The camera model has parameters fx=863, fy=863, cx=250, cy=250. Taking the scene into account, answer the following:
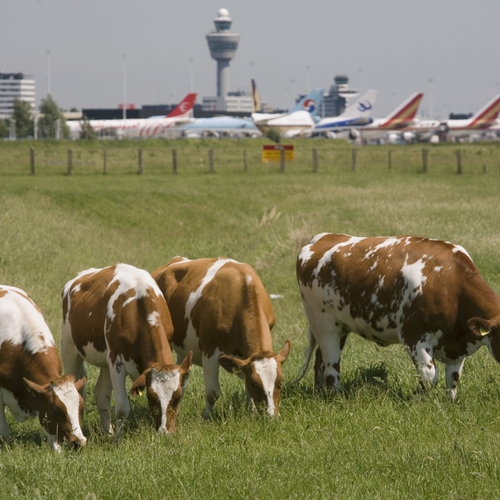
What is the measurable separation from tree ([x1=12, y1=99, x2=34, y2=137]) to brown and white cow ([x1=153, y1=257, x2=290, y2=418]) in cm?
11262

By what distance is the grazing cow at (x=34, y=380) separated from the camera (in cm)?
711

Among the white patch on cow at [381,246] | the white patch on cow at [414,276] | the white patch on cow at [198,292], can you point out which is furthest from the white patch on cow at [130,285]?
the white patch on cow at [414,276]

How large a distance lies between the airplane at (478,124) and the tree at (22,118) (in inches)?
2279

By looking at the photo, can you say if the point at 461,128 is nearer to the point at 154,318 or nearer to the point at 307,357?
the point at 307,357

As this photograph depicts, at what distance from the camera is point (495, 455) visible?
19.7ft

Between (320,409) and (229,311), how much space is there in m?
1.31

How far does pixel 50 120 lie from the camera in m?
121

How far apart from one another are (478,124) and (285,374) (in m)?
119

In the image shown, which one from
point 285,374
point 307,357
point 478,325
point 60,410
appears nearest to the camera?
point 60,410

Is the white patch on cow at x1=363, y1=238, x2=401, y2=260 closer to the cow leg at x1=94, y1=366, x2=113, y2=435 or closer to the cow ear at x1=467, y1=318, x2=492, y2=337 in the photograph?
the cow ear at x1=467, y1=318, x2=492, y2=337

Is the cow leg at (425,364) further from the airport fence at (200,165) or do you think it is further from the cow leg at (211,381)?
the airport fence at (200,165)

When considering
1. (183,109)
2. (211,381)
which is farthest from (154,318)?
(183,109)

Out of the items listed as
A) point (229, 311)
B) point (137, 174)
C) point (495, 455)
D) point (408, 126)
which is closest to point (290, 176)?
point (137, 174)

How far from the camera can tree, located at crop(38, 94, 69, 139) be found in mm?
117312
